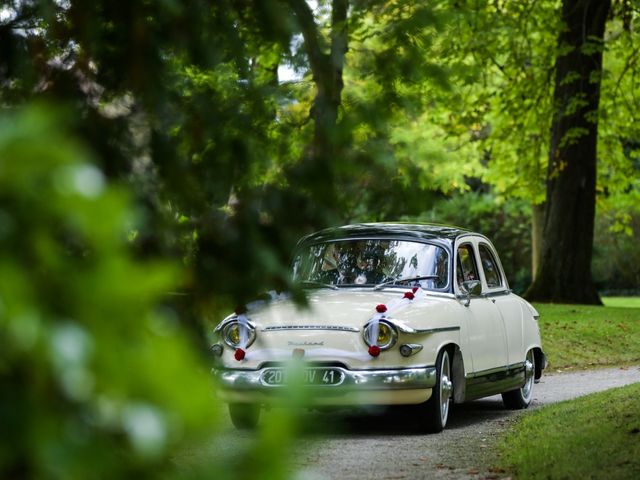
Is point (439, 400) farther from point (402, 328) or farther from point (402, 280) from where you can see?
point (402, 280)

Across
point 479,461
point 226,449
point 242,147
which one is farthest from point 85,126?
point 479,461

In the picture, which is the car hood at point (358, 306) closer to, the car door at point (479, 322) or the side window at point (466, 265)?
the car door at point (479, 322)

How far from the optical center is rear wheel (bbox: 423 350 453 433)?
10547 mm

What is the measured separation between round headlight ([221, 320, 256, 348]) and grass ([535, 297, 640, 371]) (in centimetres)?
840

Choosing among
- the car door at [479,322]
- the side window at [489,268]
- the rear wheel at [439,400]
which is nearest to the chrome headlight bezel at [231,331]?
the rear wheel at [439,400]

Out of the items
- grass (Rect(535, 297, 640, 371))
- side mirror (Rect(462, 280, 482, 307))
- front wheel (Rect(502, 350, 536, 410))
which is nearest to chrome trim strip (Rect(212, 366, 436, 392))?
side mirror (Rect(462, 280, 482, 307))

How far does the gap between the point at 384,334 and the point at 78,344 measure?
8.80m

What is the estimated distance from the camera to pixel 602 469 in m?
7.80

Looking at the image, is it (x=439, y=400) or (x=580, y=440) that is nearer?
(x=580, y=440)

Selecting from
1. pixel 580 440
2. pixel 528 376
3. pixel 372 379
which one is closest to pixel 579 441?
pixel 580 440

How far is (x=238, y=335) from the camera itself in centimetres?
1052

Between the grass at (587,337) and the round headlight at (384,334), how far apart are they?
818 cm

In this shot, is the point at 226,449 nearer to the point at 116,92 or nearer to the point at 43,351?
the point at 43,351

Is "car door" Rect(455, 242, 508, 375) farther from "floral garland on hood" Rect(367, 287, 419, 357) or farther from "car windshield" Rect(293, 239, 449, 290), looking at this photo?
"floral garland on hood" Rect(367, 287, 419, 357)
